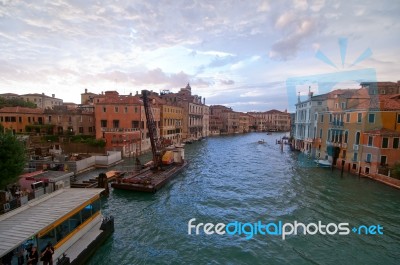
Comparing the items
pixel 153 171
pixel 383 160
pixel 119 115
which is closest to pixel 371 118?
pixel 383 160

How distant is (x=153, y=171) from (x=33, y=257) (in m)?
17.3

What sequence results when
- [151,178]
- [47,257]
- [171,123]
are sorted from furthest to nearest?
[171,123] < [151,178] < [47,257]

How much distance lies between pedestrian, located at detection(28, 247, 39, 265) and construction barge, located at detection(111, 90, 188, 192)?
11111 mm

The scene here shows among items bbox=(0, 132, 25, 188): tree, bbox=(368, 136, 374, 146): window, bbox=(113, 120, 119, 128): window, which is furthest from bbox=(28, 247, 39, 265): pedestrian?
bbox=(113, 120, 119, 128): window

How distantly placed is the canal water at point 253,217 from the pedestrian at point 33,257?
2712 millimetres

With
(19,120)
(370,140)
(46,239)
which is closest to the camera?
(46,239)

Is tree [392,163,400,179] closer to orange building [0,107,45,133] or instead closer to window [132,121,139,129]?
window [132,121,139,129]

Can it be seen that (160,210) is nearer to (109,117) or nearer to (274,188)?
(274,188)

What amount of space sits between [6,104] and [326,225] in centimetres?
6009

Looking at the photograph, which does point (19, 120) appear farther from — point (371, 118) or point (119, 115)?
point (371, 118)

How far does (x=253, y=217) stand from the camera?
15.5 meters

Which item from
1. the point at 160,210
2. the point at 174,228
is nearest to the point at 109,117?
the point at 160,210

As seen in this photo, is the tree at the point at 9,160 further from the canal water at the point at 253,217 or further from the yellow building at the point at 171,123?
the yellow building at the point at 171,123

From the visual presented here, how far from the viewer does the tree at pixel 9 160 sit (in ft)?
43.8
